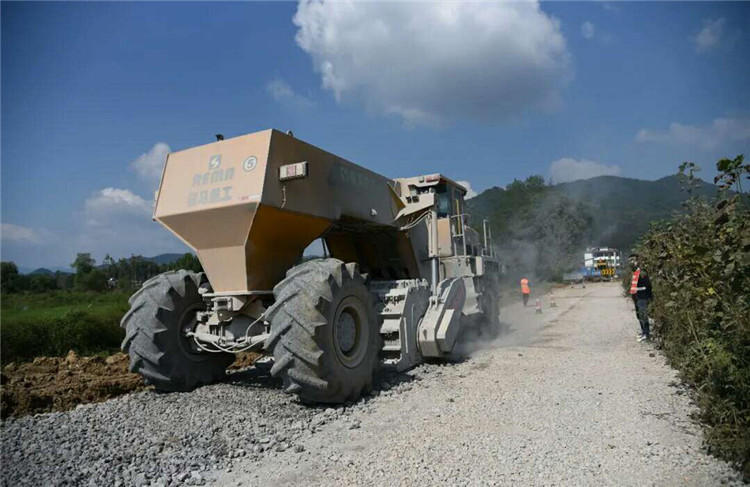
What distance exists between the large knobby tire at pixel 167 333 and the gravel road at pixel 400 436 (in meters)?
0.31

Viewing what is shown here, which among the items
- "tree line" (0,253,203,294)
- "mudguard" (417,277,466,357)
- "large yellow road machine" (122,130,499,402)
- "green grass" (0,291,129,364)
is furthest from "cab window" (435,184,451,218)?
"tree line" (0,253,203,294)

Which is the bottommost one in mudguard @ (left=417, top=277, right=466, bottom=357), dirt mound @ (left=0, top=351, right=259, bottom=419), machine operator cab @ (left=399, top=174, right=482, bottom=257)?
dirt mound @ (left=0, top=351, right=259, bottom=419)

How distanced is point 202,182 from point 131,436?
2881 millimetres

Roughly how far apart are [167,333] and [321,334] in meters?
2.29

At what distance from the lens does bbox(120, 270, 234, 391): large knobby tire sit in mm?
6301

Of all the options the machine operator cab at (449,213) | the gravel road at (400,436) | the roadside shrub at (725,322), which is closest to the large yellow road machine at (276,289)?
the gravel road at (400,436)

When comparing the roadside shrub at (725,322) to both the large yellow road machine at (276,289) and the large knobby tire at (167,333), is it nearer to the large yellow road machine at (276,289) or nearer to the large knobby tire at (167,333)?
the large yellow road machine at (276,289)

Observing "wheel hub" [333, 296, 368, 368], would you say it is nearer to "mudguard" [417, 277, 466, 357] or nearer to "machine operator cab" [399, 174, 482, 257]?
"mudguard" [417, 277, 466, 357]

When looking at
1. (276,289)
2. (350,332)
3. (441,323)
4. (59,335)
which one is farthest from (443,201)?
(59,335)

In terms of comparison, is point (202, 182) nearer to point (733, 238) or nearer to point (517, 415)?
point (517, 415)

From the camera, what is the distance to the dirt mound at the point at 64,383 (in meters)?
6.24

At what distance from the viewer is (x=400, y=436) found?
4664mm

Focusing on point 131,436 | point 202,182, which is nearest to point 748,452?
point 131,436

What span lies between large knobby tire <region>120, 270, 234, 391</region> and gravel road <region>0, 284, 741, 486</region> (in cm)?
31
